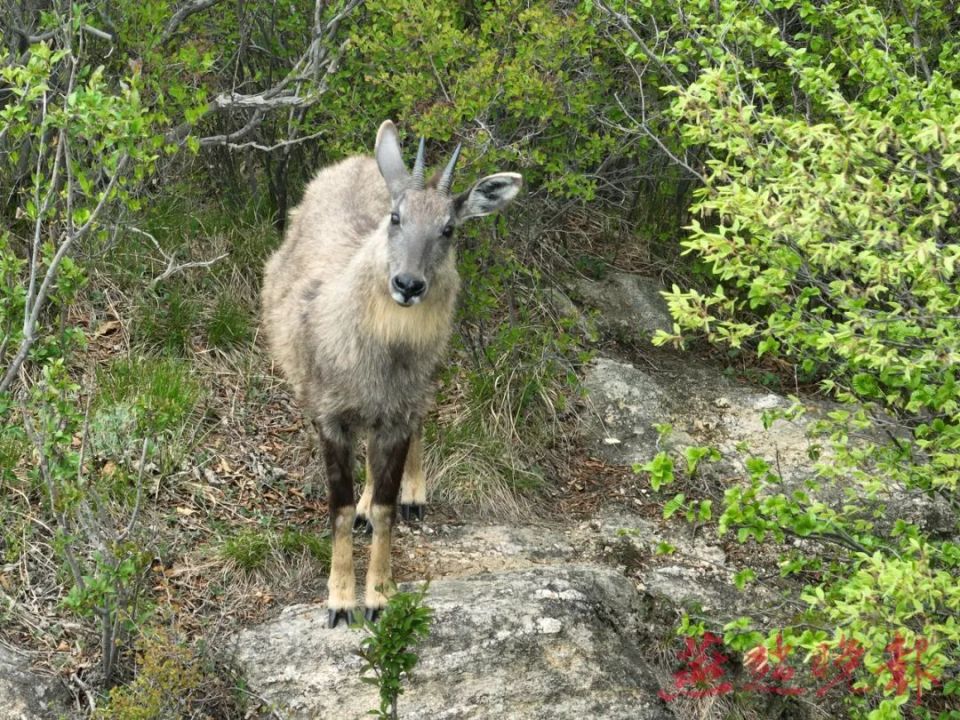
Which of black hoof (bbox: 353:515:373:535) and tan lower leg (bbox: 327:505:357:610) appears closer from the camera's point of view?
tan lower leg (bbox: 327:505:357:610)

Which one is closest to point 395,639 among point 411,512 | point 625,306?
point 411,512

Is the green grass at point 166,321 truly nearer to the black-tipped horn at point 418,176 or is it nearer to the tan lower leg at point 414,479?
the tan lower leg at point 414,479

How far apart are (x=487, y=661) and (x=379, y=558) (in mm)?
739

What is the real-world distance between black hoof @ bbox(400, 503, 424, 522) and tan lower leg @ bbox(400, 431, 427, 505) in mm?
12

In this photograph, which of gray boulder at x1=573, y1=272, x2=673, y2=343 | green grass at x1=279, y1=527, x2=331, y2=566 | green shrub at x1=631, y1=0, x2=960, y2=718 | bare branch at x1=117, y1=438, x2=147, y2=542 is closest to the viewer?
green shrub at x1=631, y1=0, x2=960, y2=718

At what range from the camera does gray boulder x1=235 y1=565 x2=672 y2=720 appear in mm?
5191

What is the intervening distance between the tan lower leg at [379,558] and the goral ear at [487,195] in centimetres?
145

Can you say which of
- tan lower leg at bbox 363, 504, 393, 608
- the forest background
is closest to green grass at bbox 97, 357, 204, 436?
the forest background

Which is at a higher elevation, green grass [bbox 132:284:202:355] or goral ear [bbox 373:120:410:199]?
goral ear [bbox 373:120:410:199]

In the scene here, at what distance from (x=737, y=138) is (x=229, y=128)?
421 cm

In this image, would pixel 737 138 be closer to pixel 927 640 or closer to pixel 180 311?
pixel 927 640

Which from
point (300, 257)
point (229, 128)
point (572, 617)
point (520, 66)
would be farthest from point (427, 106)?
point (572, 617)

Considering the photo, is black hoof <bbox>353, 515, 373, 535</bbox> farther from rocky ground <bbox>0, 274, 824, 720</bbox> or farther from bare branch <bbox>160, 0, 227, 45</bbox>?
bare branch <bbox>160, 0, 227, 45</bbox>

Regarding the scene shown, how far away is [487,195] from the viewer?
5.72m
